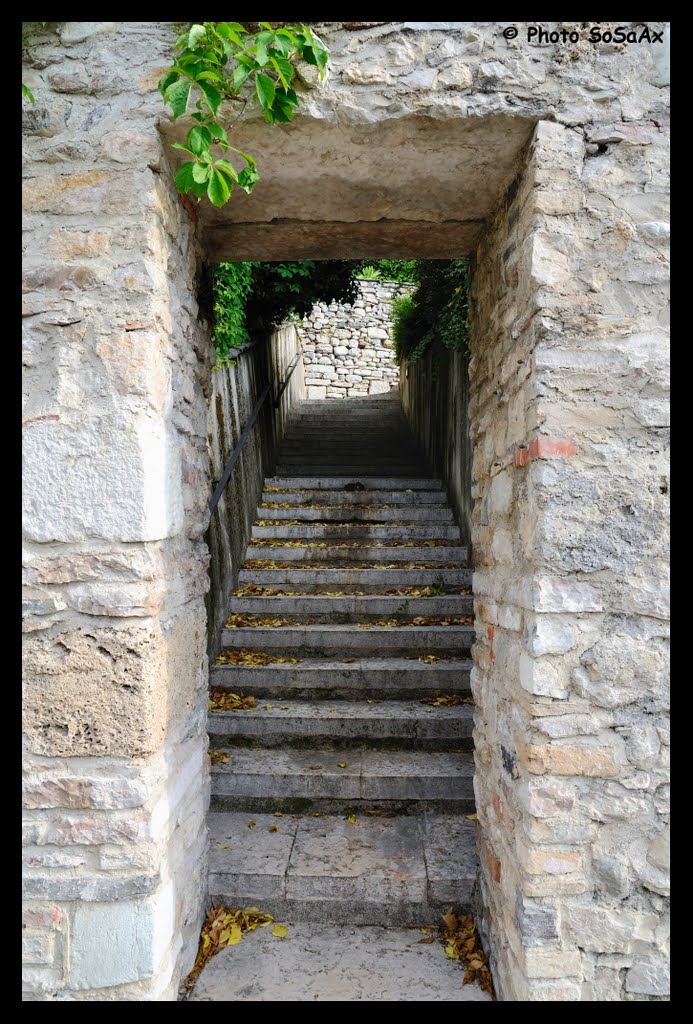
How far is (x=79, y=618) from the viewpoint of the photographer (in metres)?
1.94

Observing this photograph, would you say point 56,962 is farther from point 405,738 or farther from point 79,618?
point 405,738

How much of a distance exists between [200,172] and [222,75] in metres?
0.37

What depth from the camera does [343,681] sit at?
161 inches

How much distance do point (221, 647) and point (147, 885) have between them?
8.24 feet

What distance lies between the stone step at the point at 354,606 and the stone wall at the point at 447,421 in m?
0.59

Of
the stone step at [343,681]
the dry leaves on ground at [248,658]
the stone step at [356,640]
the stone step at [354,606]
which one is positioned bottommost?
the stone step at [343,681]

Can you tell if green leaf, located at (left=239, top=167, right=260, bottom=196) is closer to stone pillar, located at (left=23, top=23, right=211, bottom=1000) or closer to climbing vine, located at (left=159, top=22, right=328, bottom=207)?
climbing vine, located at (left=159, top=22, right=328, bottom=207)

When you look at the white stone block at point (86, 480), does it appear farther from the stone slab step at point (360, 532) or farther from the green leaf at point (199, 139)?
the stone slab step at point (360, 532)

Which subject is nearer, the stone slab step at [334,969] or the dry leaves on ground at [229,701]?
the stone slab step at [334,969]

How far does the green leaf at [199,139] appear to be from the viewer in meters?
1.75

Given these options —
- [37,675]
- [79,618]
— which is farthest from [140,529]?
[37,675]

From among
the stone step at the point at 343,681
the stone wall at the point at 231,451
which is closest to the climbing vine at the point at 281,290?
the stone wall at the point at 231,451

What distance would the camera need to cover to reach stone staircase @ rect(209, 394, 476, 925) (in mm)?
2836

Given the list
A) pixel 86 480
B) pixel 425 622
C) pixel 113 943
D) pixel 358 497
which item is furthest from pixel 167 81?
pixel 358 497
